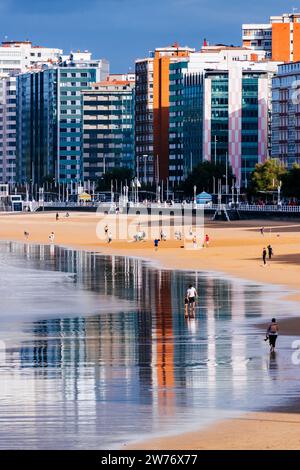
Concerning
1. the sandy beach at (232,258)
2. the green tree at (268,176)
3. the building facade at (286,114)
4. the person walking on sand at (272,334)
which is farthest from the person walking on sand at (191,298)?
the building facade at (286,114)

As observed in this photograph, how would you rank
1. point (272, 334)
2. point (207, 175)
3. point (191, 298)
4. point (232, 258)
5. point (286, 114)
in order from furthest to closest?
1. point (207, 175)
2. point (286, 114)
3. point (232, 258)
4. point (191, 298)
5. point (272, 334)

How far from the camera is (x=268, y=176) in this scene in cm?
15775

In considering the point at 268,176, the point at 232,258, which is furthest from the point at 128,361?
the point at 268,176

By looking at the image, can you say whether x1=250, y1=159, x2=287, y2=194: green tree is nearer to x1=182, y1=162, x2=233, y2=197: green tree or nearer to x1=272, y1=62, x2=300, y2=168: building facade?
x1=272, y1=62, x2=300, y2=168: building facade

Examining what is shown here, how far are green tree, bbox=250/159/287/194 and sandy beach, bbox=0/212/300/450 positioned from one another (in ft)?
47.1

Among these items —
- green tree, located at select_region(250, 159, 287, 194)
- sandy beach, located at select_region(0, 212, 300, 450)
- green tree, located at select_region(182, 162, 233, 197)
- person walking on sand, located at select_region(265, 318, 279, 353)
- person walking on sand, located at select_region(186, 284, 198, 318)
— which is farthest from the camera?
green tree, located at select_region(182, 162, 233, 197)

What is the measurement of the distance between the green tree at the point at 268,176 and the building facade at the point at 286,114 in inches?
622

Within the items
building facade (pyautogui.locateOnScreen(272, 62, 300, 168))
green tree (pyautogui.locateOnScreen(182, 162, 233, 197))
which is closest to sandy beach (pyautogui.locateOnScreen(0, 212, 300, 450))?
green tree (pyautogui.locateOnScreen(182, 162, 233, 197))

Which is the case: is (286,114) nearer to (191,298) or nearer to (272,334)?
(191,298)

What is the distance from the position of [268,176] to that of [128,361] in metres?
121

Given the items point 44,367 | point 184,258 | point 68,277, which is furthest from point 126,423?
point 184,258

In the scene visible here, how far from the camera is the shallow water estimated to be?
2934 cm

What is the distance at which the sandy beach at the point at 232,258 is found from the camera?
27.4 metres
